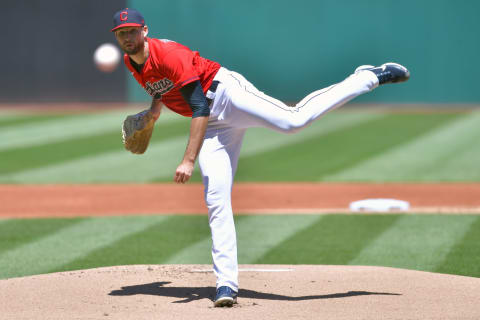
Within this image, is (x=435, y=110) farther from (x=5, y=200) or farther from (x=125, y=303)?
(x=125, y=303)

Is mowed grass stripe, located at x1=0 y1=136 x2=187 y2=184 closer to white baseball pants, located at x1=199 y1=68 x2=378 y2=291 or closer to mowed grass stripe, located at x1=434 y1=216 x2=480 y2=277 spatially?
mowed grass stripe, located at x1=434 y1=216 x2=480 y2=277

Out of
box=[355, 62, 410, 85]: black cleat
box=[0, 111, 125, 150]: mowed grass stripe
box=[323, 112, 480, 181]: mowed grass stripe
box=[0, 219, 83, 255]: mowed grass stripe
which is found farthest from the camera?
box=[0, 111, 125, 150]: mowed grass stripe

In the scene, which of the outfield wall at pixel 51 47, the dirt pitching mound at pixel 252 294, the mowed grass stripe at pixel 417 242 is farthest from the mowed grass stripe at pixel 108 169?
the outfield wall at pixel 51 47

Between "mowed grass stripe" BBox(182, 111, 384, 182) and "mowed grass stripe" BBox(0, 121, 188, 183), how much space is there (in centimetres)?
118

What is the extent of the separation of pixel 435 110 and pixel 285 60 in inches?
160

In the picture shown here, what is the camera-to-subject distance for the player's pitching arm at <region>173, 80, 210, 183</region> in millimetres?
5137

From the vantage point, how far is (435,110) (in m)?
21.7

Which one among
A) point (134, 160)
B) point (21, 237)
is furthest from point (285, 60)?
point (21, 237)

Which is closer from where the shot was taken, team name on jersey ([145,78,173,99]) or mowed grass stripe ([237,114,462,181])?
team name on jersey ([145,78,173,99])

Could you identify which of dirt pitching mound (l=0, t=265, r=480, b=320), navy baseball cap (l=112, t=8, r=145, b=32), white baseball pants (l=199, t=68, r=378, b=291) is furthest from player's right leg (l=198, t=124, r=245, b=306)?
navy baseball cap (l=112, t=8, r=145, b=32)

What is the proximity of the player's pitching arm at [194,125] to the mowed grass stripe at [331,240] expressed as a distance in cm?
206

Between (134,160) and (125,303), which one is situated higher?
(134,160)

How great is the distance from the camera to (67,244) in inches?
307

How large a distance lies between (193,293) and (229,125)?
1137mm
